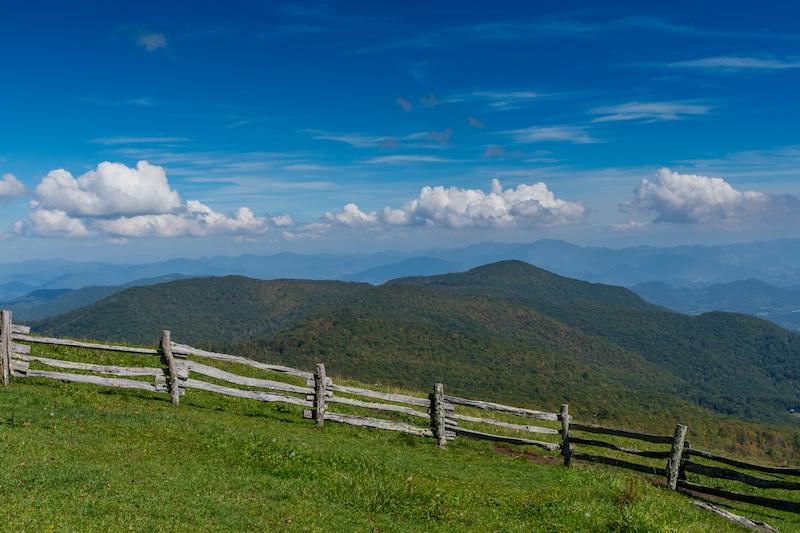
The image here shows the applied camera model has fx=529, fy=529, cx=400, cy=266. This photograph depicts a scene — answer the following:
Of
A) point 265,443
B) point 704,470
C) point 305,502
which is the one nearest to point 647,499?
point 704,470

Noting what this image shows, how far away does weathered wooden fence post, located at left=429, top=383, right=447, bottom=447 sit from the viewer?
20.4 m

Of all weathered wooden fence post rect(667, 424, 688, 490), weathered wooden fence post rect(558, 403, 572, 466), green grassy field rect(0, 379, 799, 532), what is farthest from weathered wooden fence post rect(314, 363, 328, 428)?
weathered wooden fence post rect(667, 424, 688, 490)

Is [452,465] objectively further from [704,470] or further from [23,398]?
[23,398]

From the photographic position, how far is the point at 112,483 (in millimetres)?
11250

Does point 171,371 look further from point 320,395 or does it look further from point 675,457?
point 675,457

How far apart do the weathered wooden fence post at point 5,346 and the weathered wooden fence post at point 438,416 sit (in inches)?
602

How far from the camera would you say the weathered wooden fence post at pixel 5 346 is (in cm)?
1864

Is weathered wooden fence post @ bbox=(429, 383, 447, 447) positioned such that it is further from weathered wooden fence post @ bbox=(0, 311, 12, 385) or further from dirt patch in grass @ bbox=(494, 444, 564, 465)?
weathered wooden fence post @ bbox=(0, 311, 12, 385)

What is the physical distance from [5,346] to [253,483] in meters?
12.3

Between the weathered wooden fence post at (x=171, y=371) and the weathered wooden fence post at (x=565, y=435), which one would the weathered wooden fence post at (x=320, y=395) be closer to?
the weathered wooden fence post at (x=171, y=371)

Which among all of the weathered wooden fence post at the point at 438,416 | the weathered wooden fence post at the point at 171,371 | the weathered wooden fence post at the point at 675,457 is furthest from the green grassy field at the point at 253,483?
the weathered wooden fence post at the point at 438,416

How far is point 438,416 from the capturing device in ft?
67.2

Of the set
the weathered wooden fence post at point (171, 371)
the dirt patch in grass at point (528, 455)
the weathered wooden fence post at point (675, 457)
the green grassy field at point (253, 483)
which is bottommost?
the dirt patch in grass at point (528, 455)

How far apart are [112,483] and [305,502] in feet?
13.4
